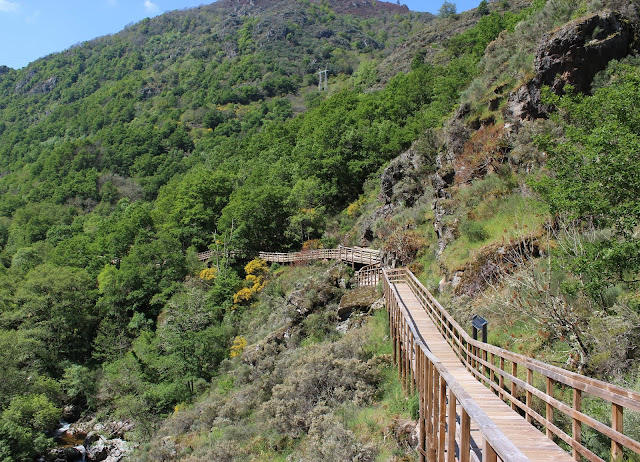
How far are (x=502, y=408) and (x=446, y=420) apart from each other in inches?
63.8

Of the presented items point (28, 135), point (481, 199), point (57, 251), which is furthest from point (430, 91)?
point (28, 135)

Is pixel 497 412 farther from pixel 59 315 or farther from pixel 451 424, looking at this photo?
pixel 59 315

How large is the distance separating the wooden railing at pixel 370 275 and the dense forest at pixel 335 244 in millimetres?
1038

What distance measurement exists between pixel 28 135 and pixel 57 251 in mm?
89929

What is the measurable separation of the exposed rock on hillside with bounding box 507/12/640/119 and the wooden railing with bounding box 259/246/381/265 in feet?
43.2

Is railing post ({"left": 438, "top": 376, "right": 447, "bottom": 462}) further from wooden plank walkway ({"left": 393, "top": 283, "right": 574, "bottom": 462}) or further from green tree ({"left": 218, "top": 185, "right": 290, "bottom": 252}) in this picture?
green tree ({"left": 218, "top": 185, "right": 290, "bottom": 252})

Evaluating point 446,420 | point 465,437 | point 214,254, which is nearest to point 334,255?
point 214,254

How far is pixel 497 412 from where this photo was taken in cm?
599

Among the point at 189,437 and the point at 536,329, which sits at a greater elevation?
the point at 536,329

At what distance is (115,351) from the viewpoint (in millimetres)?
37844

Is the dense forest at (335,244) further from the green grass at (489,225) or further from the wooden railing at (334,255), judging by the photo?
the wooden railing at (334,255)

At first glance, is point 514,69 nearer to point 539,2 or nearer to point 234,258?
point 539,2

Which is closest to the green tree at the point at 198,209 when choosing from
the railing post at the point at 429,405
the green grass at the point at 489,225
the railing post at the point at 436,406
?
the green grass at the point at 489,225

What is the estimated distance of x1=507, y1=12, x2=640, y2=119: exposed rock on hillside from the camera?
17234 millimetres
